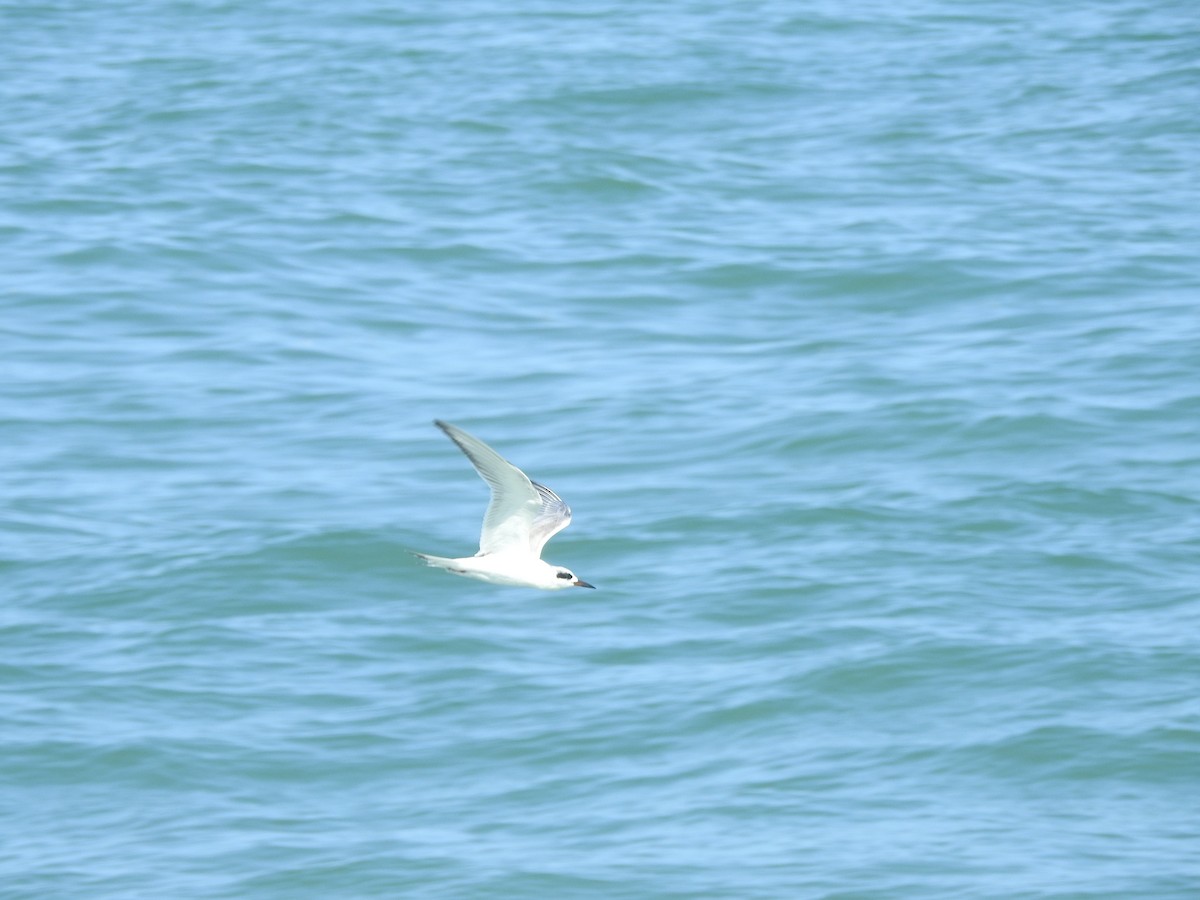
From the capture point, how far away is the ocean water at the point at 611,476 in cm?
1178

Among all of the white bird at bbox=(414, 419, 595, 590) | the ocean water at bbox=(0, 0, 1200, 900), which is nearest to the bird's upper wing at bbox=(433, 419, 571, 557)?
the white bird at bbox=(414, 419, 595, 590)

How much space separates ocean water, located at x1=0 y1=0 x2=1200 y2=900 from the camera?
11.8 metres

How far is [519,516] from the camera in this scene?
10.6 m

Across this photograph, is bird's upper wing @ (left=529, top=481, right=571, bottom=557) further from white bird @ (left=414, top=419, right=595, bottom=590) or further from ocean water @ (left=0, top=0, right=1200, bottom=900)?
ocean water @ (left=0, top=0, right=1200, bottom=900)

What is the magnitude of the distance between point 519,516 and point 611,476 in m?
4.68

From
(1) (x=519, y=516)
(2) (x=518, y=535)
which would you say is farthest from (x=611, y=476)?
(1) (x=519, y=516)

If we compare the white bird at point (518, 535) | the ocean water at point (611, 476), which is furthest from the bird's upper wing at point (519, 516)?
the ocean water at point (611, 476)

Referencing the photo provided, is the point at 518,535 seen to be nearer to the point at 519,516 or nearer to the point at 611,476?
the point at 519,516

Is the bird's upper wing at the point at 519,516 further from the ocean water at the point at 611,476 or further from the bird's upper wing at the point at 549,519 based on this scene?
the ocean water at the point at 611,476

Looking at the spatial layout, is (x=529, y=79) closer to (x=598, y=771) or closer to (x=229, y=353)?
(x=229, y=353)

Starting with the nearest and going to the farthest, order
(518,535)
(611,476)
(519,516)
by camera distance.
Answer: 1. (519,516)
2. (518,535)
3. (611,476)

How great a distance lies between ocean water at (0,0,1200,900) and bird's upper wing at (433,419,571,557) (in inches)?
79.8

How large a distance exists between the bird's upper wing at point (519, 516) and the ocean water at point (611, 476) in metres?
2.03

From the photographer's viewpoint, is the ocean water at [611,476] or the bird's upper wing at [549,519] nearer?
the bird's upper wing at [549,519]
